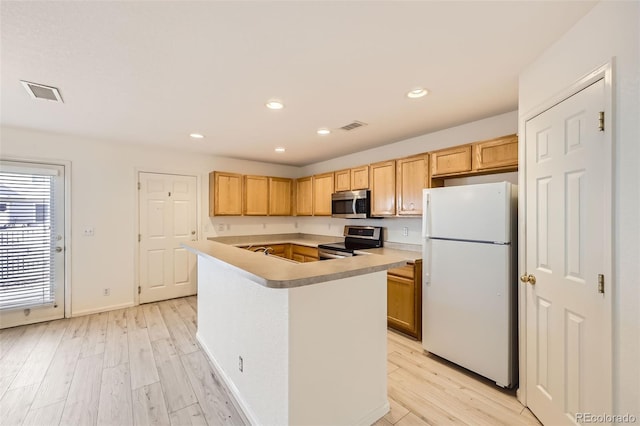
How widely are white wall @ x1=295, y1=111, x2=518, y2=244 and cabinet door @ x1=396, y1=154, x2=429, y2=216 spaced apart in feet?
1.06

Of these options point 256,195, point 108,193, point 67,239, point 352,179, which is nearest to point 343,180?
point 352,179

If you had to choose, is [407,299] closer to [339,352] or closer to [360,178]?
[339,352]

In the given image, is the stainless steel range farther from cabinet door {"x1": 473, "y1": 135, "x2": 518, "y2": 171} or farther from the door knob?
the door knob

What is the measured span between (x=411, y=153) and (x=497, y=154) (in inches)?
49.0

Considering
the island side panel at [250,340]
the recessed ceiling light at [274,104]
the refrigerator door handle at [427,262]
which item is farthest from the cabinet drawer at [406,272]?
the recessed ceiling light at [274,104]

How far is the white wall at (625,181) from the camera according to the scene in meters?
1.19

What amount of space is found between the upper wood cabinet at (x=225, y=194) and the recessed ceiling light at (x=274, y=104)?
2.35 m

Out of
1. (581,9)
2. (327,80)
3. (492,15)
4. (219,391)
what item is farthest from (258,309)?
(581,9)

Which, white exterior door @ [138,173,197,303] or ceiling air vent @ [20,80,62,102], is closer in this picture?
ceiling air vent @ [20,80,62,102]

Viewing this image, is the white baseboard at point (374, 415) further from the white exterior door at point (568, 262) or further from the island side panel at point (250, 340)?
the white exterior door at point (568, 262)

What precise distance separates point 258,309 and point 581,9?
241 centimetres

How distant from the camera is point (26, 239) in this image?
11.2 feet

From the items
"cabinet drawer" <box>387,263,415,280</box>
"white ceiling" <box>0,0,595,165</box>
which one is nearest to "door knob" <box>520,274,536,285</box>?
"cabinet drawer" <box>387,263,415,280</box>

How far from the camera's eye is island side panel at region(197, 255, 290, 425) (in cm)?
153
